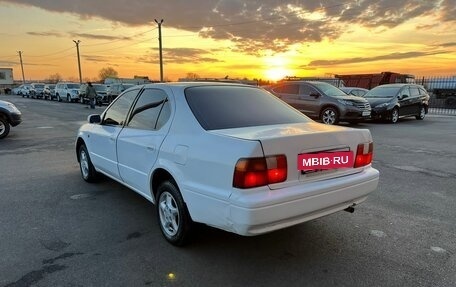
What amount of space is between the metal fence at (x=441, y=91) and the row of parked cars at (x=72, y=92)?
22015 mm

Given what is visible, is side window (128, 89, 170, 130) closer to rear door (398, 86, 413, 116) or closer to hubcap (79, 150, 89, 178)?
hubcap (79, 150, 89, 178)

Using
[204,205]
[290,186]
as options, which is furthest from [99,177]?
[290,186]

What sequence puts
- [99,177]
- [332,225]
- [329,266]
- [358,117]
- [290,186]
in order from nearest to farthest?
[290,186], [329,266], [332,225], [99,177], [358,117]

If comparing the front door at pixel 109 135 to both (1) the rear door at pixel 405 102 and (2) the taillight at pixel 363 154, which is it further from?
(1) the rear door at pixel 405 102

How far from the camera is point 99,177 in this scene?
19.7 ft

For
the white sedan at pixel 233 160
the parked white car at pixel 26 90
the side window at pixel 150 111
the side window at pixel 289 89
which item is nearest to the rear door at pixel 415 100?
the side window at pixel 289 89

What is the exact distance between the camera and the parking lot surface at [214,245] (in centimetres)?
307

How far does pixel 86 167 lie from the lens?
599 centimetres

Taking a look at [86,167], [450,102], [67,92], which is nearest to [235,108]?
[86,167]

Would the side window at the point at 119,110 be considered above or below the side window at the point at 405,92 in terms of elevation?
above

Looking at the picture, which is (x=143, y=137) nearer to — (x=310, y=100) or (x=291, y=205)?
(x=291, y=205)

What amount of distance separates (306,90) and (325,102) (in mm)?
1018

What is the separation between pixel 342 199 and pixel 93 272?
7.43 ft

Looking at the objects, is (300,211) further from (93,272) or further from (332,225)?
(93,272)
